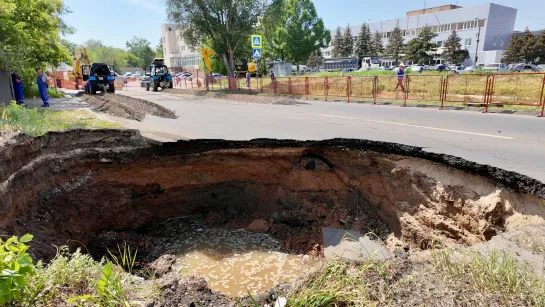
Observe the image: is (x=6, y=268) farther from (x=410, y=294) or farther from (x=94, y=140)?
(x=94, y=140)

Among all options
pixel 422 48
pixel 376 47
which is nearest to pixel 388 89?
pixel 422 48

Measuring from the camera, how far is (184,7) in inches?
1018

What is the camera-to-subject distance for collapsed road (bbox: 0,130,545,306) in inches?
177

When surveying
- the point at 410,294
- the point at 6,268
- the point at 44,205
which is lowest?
the point at 44,205

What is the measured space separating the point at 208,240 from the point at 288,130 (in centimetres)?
492

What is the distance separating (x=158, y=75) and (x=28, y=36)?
1563 centimetres

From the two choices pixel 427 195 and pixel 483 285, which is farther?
pixel 427 195

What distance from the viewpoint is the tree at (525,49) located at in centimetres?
4734

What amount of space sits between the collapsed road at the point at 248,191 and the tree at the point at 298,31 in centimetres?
4374

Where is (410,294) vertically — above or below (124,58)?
below

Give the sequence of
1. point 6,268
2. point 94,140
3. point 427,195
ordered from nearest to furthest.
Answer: point 6,268 → point 427,195 → point 94,140

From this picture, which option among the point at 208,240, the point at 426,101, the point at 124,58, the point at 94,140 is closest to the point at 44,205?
the point at 94,140

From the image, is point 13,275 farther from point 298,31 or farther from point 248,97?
point 298,31

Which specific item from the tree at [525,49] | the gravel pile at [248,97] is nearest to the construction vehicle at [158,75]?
the gravel pile at [248,97]
